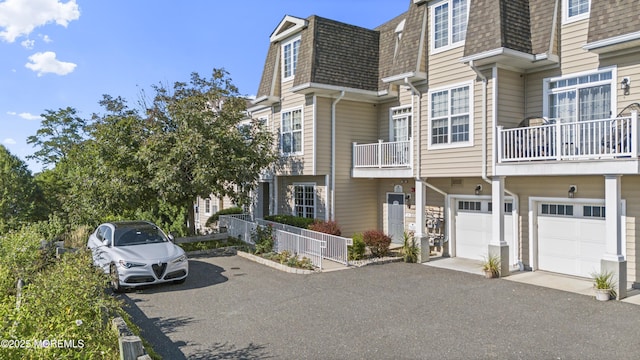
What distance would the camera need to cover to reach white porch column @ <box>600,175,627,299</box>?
9727 mm

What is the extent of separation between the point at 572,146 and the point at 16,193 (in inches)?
937

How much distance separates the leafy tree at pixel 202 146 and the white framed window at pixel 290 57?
238 centimetres

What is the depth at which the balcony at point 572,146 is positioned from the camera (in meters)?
9.66

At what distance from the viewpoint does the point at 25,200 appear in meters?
20.9

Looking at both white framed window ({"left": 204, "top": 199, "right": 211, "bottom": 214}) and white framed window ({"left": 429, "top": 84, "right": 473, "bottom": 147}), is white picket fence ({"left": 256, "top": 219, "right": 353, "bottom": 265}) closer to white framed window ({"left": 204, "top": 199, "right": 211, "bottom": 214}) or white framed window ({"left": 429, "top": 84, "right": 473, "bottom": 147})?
white framed window ({"left": 429, "top": 84, "right": 473, "bottom": 147})

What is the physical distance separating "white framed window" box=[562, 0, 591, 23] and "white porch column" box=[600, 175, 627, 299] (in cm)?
481

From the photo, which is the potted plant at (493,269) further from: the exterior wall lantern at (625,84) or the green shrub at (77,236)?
the green shrub at (77,236)

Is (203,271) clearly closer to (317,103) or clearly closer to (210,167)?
(210,167)

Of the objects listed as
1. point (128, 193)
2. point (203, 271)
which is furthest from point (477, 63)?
point (128, 193)

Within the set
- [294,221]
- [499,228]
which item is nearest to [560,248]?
[499,228]

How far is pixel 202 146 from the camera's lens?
1512 cm

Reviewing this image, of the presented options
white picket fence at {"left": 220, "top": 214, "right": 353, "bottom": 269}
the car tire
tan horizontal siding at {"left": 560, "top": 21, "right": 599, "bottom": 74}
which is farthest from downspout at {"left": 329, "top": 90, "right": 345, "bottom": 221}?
the car tire

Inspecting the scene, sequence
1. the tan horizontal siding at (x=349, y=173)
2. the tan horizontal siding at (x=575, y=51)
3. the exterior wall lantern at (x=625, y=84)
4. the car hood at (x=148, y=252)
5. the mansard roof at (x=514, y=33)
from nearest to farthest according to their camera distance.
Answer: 1. the car hood at (x=148, y=252)
2. the exterior wall lantern at (x=625, y=84)
3. the tan horizontal siding at (x=575, y=51)
4. the mansard roof at (x=514, y=33)
5. the tan horizontal siding at (x=349, y=173)

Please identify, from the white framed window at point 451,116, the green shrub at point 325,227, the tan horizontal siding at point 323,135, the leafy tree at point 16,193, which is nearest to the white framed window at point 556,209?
the white framed window at point 451,116
